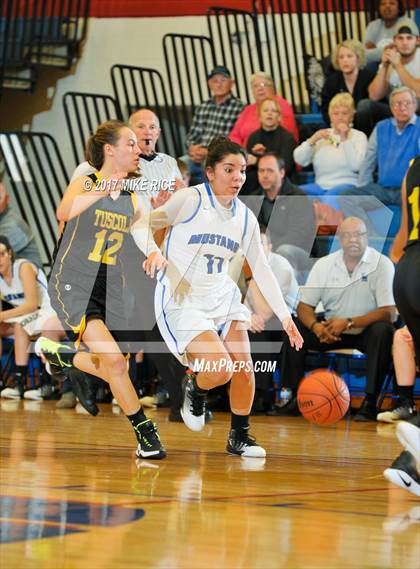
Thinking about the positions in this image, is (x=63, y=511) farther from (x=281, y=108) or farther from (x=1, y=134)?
(x=1, y=134)

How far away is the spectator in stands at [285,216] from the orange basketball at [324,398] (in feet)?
6.37

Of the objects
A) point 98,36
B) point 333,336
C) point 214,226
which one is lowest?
point 333,336

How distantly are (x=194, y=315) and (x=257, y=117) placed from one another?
5.03 metres

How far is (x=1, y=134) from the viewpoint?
38.6 feet

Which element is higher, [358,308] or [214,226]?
[214,226]

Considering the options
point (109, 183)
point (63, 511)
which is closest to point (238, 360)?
point (109, 183)

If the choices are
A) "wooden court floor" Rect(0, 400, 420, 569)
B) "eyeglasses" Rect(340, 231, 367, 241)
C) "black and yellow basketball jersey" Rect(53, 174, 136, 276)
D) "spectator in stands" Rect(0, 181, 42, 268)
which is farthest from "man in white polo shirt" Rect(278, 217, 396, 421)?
"black and yellow basketball jersey" Rect(53, 174, 136, 276)

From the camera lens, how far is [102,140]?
585 centimetres

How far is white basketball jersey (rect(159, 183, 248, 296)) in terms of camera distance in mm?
6027

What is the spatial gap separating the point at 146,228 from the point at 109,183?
1.02 ft

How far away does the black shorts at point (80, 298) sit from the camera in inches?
226

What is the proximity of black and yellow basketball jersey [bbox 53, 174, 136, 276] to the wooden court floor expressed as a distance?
3.33 feet

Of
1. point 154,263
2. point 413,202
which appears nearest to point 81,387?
point 154,263

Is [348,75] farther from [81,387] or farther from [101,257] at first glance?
[101,257]
